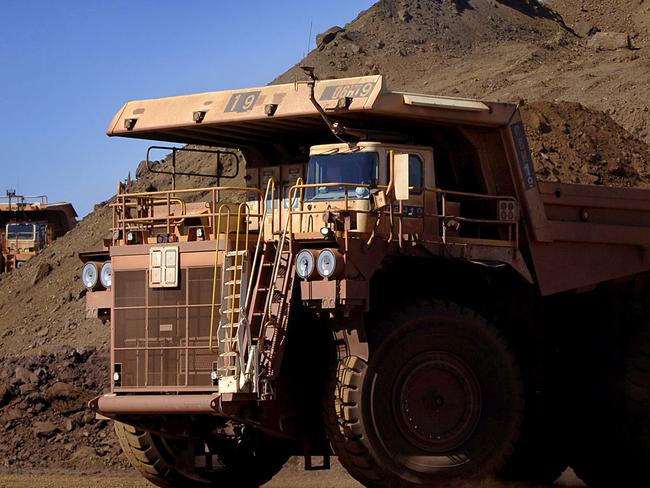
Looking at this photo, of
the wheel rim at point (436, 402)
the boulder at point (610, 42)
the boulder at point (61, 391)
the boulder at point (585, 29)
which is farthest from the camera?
the boulder at point (585, 29)

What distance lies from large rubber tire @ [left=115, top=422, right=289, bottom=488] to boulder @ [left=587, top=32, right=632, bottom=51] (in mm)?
36797

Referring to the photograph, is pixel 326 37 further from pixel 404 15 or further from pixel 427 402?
pixel 427 402

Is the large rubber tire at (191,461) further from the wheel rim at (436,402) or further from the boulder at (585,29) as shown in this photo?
the boulder at (585,29)

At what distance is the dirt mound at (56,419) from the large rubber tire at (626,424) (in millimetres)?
8295

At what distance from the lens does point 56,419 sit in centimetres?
2212

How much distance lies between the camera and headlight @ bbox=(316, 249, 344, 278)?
1293 cm

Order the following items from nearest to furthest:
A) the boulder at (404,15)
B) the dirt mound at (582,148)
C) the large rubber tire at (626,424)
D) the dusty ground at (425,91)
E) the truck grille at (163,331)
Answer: the truck grille at (163,331), the large rubber tire at (626,424), the dusty ground at (425,91), the dirt mound at (582,148), the boulder at (404,15)

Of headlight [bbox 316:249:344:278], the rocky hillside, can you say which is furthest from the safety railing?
the rocky hillside

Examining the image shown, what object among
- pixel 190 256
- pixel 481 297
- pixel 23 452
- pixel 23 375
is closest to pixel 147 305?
pixel 190 256

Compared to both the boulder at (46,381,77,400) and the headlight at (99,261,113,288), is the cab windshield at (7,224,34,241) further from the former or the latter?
the headlight at (99,261,113,288)

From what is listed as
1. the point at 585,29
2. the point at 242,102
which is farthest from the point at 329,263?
the point at 585,29

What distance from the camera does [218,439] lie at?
15.9 metres

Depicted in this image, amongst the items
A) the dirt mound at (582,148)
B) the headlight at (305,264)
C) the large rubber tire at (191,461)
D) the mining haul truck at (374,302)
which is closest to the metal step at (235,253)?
the mining haul truck at (374,302)

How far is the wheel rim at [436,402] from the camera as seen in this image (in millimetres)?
13750
